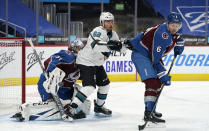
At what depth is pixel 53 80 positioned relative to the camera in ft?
11.3

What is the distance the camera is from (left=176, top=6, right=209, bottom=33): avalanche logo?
996cm

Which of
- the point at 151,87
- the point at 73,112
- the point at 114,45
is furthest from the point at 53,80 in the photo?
the point at 151,87

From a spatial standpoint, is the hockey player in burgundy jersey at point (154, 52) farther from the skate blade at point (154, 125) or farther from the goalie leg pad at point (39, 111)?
the goalie leg pad at point (39, 111)

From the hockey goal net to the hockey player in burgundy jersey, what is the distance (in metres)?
1.29

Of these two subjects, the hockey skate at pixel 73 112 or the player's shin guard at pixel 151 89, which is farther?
the hockey skate at pixel 73 112

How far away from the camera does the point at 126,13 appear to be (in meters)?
9.81

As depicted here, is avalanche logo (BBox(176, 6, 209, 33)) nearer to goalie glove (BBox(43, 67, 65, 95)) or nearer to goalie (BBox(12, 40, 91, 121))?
goalie (BBox(12, 40, 91, 121))

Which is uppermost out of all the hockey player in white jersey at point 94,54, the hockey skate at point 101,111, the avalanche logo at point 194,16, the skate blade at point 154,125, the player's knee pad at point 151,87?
the avalanche logo at point 194,16

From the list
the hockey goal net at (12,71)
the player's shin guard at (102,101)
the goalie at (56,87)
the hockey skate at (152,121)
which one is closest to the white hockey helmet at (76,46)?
the goalie at (56,87)

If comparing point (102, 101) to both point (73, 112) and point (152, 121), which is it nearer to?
point (73, 112)

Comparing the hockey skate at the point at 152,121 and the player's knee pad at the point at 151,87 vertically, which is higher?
the player's knee pad at the point at 151,87

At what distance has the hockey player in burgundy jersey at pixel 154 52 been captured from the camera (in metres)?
3.26

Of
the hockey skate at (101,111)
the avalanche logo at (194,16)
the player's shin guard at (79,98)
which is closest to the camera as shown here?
the player's shin guard at (79,98)

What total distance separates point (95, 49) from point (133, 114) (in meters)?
0.87
